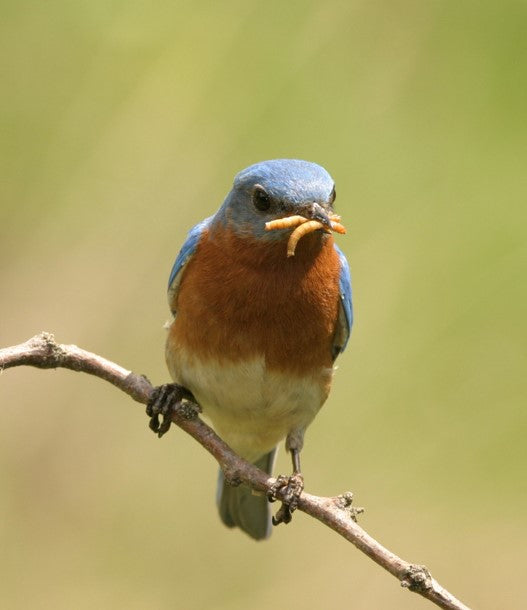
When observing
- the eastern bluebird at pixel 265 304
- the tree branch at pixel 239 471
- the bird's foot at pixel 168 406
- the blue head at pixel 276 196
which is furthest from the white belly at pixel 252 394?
the blue head at pixel 276 196

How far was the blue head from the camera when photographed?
17.1 feet

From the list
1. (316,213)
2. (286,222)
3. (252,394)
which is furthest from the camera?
(252,394)

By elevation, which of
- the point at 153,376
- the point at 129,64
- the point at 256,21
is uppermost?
the point at 256,21

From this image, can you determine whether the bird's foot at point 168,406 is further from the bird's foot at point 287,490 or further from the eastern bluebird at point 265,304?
the bird's foot at point 287,490

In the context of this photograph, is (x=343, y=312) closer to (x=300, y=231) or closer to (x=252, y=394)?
(x=252, y=394)

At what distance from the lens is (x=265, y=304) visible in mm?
5602

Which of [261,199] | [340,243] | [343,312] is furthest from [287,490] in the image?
[340,243]

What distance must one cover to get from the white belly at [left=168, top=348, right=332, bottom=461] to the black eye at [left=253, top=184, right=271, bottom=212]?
76cm

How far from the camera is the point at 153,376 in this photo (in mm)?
7641

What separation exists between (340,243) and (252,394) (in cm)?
237

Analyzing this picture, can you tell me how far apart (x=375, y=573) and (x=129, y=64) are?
12.1ft

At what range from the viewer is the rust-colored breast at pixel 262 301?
5582 mm

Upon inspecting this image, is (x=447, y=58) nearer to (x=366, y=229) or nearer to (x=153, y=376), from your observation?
(x=366, y=229)

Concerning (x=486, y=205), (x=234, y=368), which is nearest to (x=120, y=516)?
(x=234, y=368)
